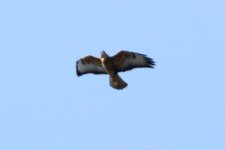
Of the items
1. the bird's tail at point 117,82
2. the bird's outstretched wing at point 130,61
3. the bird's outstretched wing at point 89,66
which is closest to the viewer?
the bird's tail at point 117,82

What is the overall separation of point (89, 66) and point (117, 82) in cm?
181

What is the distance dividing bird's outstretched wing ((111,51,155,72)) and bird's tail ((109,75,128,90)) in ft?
1.34

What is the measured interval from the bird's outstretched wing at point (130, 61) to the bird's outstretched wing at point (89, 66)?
736mm

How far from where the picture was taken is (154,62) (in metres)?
89.1

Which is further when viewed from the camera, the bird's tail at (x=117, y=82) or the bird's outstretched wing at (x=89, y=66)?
the bird's outstretched wing at (x=89, y=66)

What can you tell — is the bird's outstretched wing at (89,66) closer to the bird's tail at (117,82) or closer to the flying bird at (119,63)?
the flying bird at (119,63)

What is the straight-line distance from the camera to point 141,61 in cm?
8906

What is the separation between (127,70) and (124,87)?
82 cm

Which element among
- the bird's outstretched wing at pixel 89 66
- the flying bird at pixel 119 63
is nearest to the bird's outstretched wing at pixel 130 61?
the flying bird at pixel 119 63

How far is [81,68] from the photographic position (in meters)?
90.2

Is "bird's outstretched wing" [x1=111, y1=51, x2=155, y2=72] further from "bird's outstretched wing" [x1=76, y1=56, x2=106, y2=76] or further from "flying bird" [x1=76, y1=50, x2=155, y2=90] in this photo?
"bird's outstretched wing" [x1=76, y1=56, x2=106, y2=76]

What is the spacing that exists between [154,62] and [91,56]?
2.06 metres

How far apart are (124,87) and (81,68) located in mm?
2245

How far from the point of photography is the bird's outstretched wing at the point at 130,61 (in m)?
88.9
